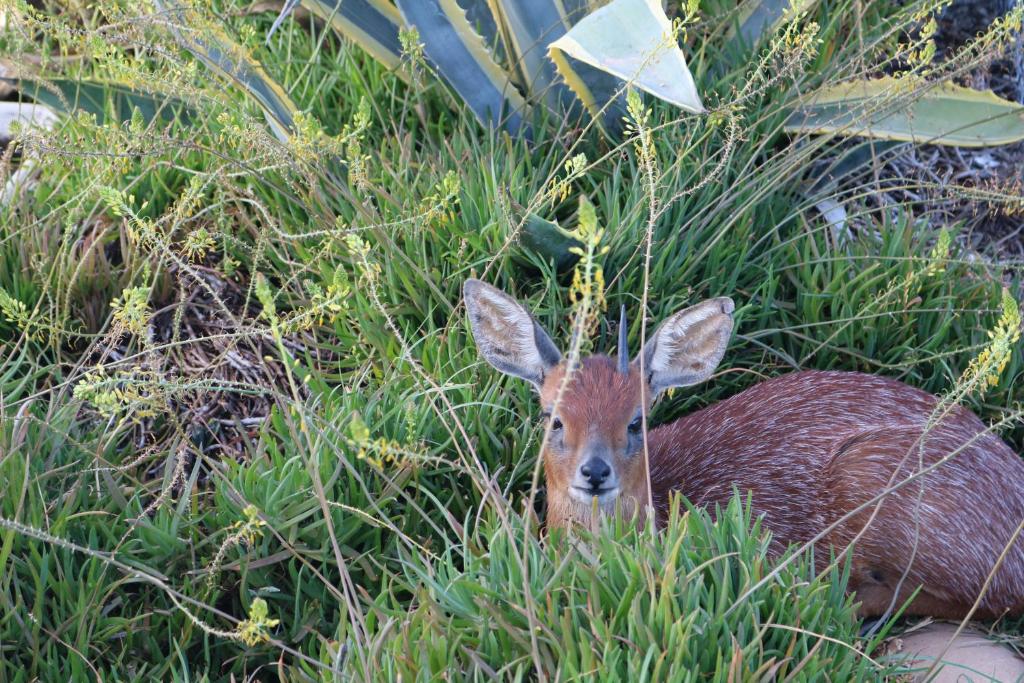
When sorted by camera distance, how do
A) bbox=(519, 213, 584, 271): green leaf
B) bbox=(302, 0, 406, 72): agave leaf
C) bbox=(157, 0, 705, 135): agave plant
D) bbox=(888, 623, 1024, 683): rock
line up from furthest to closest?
bbox=(302, 0, 406, 72): agave leaf < bbox=(157, 0, 705, 135): agave plant < bbox=(519, 213, 584, 271): green leaf < bbox=(888, 623, 1024, 683): rock

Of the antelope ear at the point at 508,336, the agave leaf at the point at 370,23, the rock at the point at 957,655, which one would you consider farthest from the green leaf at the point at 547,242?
the rock at the point at 957,655

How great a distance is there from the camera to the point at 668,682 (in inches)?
97.0

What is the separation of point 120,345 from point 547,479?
5.71 ft

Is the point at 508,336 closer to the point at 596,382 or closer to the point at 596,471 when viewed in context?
the point at 596,382

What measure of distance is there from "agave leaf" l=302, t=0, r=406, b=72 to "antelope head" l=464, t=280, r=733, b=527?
1544 mm

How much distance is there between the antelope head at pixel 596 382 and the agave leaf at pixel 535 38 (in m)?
1.25

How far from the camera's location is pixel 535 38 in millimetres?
4449

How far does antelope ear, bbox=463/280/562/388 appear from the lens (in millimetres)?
3430

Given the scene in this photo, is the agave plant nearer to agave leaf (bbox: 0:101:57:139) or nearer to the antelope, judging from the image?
agave leaf (bbox: 0:101:57:139)

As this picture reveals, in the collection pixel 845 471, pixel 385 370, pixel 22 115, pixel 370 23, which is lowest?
pixel 845 471

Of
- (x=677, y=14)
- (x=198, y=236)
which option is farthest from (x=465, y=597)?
(x=677, y=14)

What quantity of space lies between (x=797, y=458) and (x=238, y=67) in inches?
90.8

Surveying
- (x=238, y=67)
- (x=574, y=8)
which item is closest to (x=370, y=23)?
(x=238, y=67)

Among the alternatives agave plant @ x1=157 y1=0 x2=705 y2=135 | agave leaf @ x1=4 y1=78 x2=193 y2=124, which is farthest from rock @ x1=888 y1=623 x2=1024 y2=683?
agave leaf @ x1=4 y1=78 x2=193 y2=124
